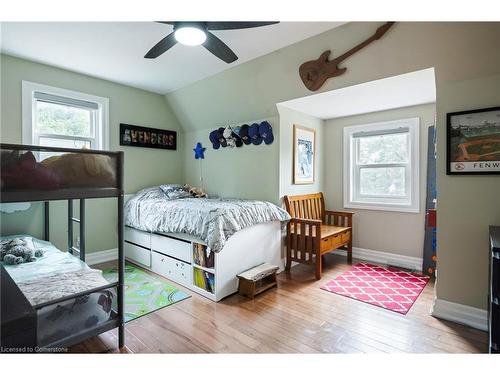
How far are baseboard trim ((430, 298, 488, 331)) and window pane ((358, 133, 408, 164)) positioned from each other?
1913 millimetres

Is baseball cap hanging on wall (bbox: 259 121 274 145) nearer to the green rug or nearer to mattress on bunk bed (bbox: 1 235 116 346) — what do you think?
the green rug

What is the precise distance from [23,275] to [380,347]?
260 cm

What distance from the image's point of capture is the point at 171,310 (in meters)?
2.30

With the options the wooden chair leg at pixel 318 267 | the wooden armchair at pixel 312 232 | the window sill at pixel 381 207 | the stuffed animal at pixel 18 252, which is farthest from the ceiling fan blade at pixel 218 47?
the window sill at pixel 381 207

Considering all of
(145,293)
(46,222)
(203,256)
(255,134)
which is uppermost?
(255,134)

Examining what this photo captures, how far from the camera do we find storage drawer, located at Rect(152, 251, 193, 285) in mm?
2785

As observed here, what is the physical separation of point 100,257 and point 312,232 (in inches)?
113

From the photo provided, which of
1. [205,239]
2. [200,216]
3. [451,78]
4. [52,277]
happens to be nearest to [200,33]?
[200,216]

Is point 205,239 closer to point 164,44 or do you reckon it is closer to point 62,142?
point 164,44

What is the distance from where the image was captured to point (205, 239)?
8.24 ft
